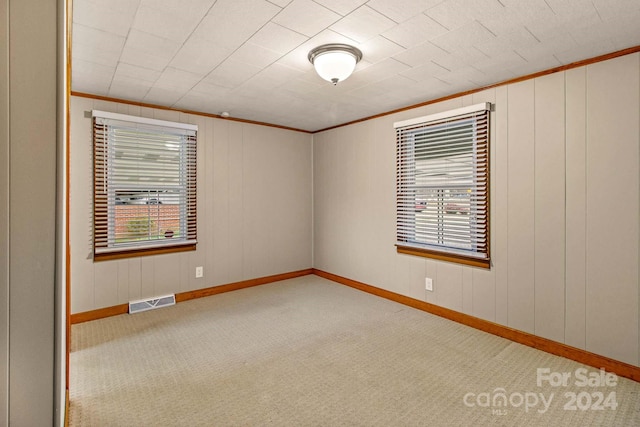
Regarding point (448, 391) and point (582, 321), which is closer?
point (448, 391)

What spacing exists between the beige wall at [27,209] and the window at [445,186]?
320 cm

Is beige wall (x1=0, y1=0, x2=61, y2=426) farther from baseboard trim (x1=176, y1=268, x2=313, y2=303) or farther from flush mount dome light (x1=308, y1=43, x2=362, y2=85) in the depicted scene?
baseboard trim (x1=176, y1=268, x2=313, y2=303)

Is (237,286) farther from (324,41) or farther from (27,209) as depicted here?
(27,209)

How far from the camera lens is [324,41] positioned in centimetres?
221

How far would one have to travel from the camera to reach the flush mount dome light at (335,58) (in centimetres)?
229

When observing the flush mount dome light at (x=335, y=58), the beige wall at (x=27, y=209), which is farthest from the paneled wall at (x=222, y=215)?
the beige wall at (x=27, y=209)

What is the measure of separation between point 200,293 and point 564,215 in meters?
3.87

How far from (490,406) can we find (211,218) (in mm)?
3453

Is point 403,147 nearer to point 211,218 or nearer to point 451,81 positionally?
point 451,81

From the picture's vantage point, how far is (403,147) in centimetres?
388

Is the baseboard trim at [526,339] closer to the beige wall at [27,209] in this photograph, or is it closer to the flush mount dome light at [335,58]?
the flush mount dome light at [335,58]

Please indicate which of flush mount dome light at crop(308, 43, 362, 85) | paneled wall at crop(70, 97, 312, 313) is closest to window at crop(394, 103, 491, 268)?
flush mount dome light at crop(308, 43, 362, 85)

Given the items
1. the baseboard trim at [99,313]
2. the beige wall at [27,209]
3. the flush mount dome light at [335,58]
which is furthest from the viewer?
the baseboard trim at [99,313]

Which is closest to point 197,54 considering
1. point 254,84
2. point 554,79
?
point 254,84
